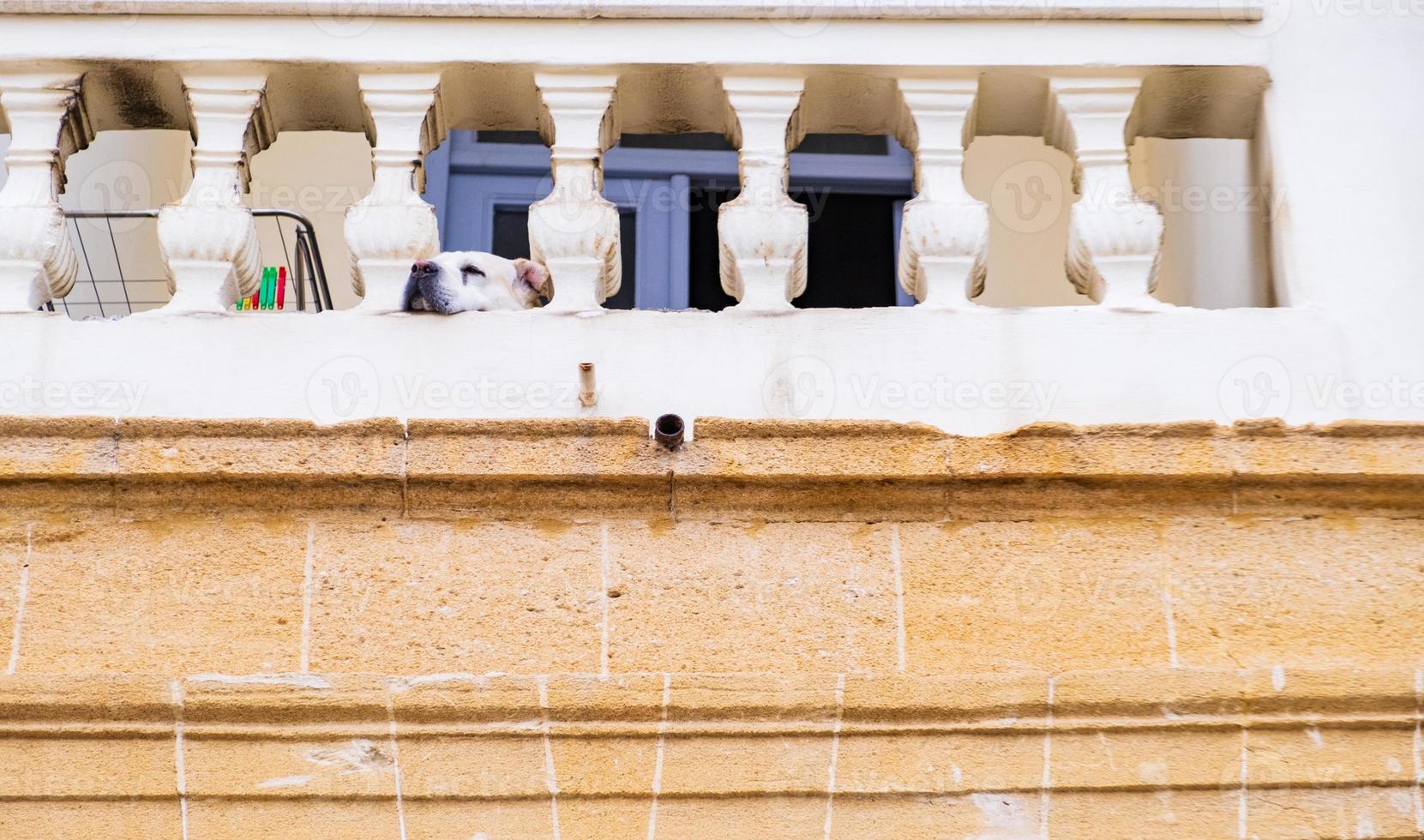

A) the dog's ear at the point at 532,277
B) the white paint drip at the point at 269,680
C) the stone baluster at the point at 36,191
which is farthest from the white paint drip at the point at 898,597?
the stone baluster at the point at 36,191

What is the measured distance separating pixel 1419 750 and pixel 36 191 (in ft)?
8.87

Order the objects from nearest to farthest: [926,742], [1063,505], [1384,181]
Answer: [926,742], [1063,505], [1384,181]

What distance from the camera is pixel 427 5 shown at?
11.3 feet

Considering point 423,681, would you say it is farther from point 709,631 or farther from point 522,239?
point 522,239

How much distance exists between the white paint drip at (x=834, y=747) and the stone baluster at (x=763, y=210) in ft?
2.50

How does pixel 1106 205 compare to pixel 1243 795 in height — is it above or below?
above

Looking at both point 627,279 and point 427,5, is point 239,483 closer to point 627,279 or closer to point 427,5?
point 427,5

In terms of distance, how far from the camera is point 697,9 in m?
3.44

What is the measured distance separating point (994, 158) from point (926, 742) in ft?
12.2

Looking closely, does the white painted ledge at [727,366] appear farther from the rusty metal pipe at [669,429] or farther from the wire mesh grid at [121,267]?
the wire mesh grid at [121,267]

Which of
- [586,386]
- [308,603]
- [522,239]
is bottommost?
[308,603]

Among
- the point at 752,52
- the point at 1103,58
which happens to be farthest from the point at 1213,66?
the point at 752,52

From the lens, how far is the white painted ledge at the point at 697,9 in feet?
11.2

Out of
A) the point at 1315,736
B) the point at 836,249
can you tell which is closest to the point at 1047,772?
the point at 1315,736
